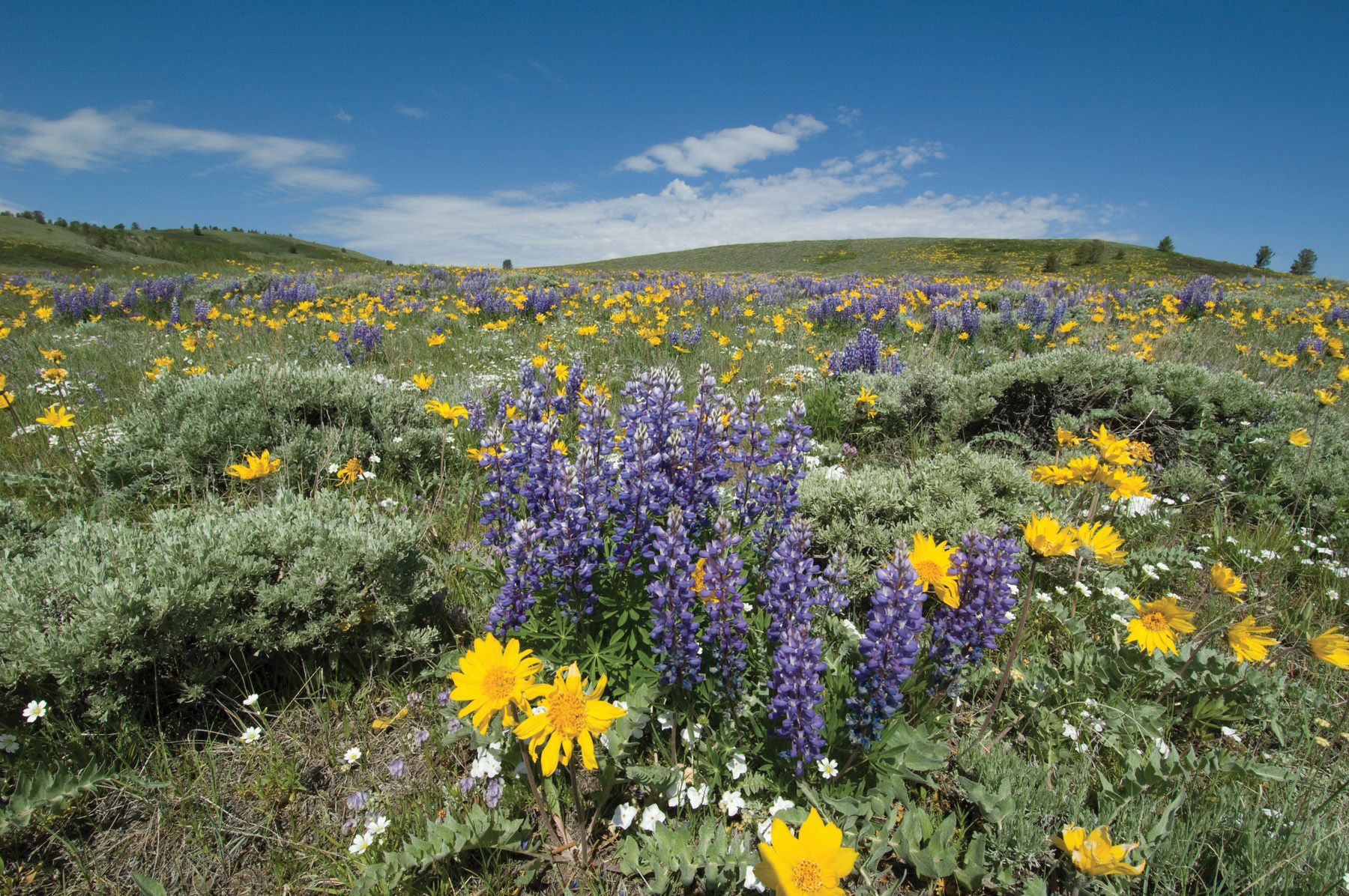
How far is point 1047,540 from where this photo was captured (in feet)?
5.92

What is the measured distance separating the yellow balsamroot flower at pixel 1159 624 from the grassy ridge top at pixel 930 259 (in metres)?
26.8

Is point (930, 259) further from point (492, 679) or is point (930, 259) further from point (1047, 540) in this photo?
point (492, 679)

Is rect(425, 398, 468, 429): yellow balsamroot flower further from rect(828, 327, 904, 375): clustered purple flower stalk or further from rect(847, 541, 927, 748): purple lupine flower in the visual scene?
rect(828, 327, 904, 375): clustered purple flower stalk

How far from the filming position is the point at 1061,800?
→ 69.5 inches

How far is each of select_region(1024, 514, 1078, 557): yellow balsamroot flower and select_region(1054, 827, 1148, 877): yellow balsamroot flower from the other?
777mm

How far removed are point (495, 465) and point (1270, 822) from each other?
2.96 meters

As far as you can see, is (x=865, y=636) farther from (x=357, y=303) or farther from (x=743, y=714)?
(x=357, y=303)

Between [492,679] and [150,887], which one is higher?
[492,679]

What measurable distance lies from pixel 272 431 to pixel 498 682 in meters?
3.78

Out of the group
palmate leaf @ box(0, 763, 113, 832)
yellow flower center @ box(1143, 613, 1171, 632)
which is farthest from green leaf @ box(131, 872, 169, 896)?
yellow flower center @ box(1143, 613, 1171, 632)

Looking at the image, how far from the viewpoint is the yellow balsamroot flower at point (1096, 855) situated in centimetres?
129

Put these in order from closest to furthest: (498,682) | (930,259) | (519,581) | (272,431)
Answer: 1. (498,682)
2. (519,581)
3. (272,431)
4. (930,259)

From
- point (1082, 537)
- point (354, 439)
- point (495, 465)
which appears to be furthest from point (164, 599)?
point (1082, 537)

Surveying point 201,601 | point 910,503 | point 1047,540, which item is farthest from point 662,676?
point 910,503
